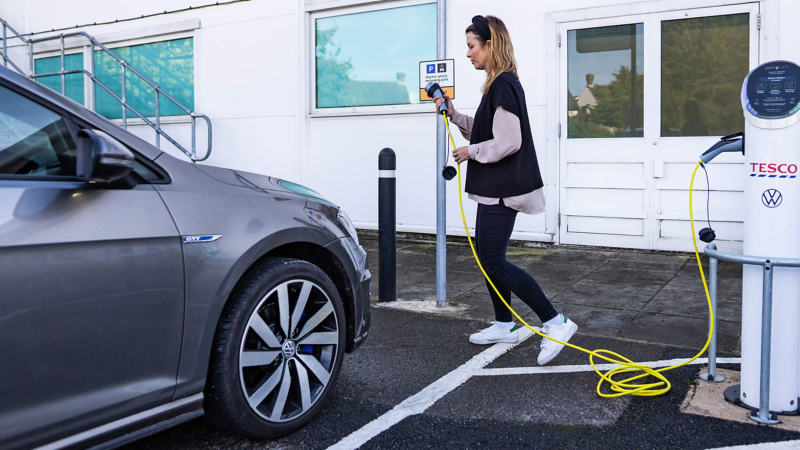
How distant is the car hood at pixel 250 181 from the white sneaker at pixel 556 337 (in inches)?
60.5

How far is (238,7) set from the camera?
9.95m

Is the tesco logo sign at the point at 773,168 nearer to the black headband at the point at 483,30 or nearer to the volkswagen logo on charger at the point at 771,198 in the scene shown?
the volkswagen logo on charger at the point at 771,198

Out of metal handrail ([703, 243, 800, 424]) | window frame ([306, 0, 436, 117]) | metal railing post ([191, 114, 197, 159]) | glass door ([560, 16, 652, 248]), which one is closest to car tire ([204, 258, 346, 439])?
metal handrail ([703, 243, 800, 424])

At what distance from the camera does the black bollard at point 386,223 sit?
5398 millimetres

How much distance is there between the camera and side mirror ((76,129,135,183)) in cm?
218

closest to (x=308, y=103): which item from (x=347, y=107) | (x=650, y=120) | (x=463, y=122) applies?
(x=347, y=107)

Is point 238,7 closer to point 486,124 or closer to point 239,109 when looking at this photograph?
point 239,109

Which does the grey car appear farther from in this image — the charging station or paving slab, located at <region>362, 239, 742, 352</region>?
paving slab, located at <region>362, 239, 742, 352</region>

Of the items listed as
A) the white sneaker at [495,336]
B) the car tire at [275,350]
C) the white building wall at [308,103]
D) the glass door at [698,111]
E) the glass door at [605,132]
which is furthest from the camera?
the white building wall at [308,103]

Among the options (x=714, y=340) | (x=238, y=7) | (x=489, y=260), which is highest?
(x=238, y=7)

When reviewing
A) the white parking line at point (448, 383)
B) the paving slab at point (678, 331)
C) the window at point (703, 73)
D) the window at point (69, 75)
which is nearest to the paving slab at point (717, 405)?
the white parking line at point (448, 383)

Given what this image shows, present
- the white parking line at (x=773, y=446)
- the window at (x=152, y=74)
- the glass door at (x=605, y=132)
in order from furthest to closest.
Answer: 1. the window at (x=152, y=74)
2. the glass door at (x=605, y=132)
3. the white parking line at (x=773, y=446)

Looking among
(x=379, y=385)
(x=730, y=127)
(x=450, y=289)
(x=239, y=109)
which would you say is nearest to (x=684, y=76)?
(x=730, y=127)

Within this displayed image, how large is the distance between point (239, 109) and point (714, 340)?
796 centimetres
